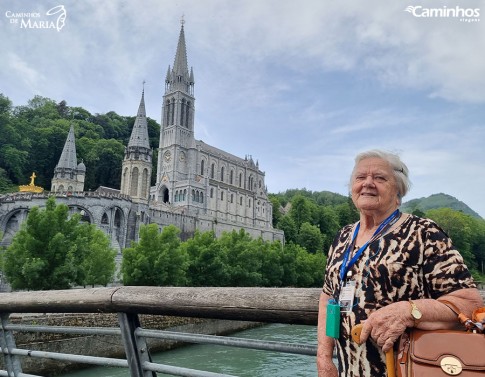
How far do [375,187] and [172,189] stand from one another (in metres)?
62.8

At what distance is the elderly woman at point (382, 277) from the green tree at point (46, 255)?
75.0 ft

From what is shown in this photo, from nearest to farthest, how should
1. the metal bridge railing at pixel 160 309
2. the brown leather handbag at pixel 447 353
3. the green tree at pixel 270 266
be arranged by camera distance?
the brown leather handbag at pixel 447 353 → the metal bridge railing at pixel 160 309 → the green tree at pixel 270 266

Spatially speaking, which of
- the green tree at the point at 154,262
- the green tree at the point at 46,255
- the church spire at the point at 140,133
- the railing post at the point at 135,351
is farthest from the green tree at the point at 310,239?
the railing post at the point at 135,351

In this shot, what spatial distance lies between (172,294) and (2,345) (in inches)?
71.5

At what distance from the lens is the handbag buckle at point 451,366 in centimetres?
133

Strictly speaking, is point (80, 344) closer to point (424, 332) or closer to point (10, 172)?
point (424, 332)

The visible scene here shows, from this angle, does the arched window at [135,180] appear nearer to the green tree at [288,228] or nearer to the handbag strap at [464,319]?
the green tree at [288,228]

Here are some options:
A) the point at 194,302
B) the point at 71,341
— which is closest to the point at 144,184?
the point at 71,341

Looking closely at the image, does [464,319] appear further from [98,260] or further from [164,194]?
[164,194]

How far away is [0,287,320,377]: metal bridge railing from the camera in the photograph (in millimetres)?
2104

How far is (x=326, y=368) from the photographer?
6.31ft

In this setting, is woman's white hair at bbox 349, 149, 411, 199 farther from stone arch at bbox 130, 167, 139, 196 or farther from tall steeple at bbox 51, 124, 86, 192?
tall steeple at bbox 51, 124, 86, 192

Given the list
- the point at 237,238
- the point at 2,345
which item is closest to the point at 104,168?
the point at 237,238

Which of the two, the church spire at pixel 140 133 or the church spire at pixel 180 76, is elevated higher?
the church spire at pixel 180 76
